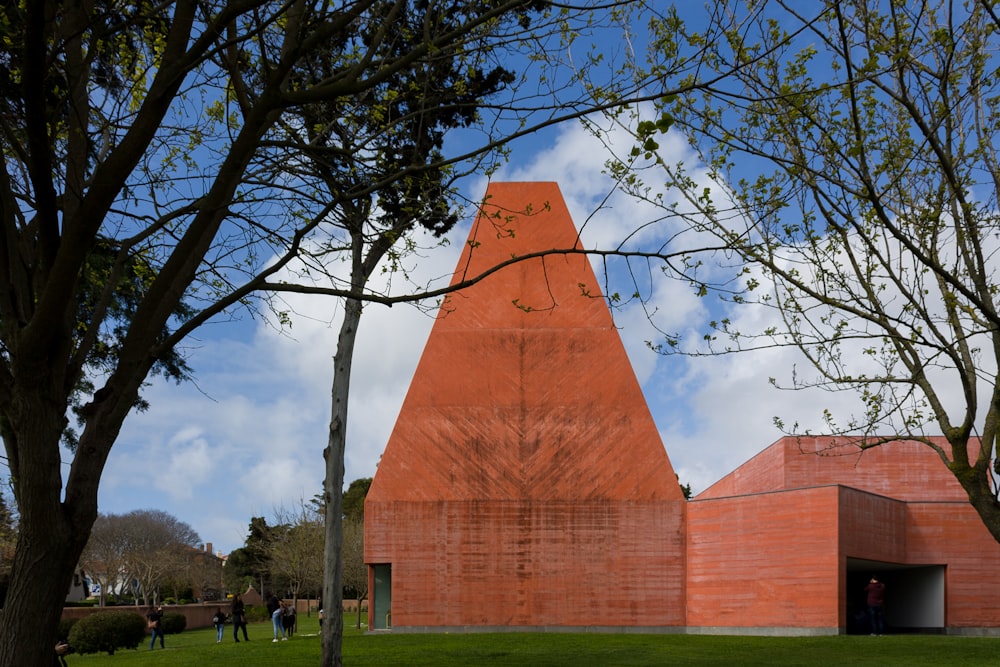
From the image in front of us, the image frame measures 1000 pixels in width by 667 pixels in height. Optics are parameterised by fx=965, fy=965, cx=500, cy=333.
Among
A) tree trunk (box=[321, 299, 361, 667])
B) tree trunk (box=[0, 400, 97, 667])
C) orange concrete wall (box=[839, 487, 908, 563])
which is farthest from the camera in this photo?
orange concrete wall (box=[839, 487, 908, 563])

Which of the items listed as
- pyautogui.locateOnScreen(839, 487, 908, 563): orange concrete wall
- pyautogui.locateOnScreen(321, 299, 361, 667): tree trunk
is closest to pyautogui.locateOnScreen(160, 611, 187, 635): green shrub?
pyautogui.locateOnScreen(321, 299, 361, 667): tree trunk

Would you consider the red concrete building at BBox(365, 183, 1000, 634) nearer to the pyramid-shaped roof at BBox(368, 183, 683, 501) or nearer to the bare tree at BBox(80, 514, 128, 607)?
the pyramid-shaped roof at BBox(368, 183, 683, 501)

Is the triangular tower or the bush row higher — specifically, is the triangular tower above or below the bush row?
above

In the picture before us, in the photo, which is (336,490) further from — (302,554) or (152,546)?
(152,546)

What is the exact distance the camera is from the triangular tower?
90.1ft

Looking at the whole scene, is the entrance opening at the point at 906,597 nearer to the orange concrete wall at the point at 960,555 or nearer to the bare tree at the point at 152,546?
the orange concrete wall at the point at 960,555

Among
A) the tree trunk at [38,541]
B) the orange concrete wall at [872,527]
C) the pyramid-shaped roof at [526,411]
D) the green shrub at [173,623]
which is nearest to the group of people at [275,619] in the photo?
the pyramid-shaped roof at [526,411]

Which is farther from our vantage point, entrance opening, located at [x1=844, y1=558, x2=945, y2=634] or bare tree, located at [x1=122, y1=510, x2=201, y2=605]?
bare tree, located at [x1=122, y1=510, x2=201, y2=605]

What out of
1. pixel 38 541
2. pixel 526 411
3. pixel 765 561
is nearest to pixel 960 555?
pixel 765 561

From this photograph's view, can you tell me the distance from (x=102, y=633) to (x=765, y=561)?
56.7ft

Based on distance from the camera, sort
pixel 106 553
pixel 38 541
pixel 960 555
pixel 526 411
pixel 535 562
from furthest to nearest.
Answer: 1. pixel 106 553
2. pixel 526 411
3. pixel 535 562
4. pixel 960 555
5. pixel 38 541

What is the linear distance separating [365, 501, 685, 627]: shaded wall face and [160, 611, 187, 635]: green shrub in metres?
11.4

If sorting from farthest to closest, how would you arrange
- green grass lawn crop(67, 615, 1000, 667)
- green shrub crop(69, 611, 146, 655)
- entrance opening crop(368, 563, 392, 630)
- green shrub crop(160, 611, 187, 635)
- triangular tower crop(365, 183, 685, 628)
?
1. green shrub crop(160, 611, 187, 635)
2. entrance opening crop(368, 563, 392, 630)
3. triangular tower crop(365, 183, 685, 628)
4. green shrub crop(69, 611, 146, 655)
5. green grass lawn crop(67, 615, 1000, 667)

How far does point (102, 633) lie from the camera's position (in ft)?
79.0
